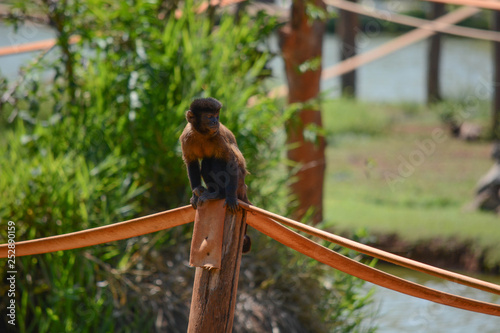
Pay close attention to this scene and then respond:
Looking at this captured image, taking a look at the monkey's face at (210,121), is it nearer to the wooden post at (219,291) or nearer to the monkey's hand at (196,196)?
the monkey's hand at (196,196)

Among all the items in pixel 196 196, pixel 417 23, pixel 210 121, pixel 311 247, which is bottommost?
pixel 311 247

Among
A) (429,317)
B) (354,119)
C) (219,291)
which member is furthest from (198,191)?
(354,119)

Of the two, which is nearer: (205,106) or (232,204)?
(232,204)

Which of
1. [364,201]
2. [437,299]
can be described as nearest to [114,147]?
[437,299]

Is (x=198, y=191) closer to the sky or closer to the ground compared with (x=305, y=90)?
closer to the ground

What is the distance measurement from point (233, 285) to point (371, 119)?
8996 millimetres

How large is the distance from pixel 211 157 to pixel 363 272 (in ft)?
2.55

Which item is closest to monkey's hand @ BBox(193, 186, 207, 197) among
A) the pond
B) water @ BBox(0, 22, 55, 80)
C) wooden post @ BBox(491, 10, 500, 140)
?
water @ BBox(0, 22, 55, 80)

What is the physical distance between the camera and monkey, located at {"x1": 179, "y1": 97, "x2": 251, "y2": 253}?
2.18 m

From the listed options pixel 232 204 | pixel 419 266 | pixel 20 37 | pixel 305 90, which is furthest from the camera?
pixel 20 37

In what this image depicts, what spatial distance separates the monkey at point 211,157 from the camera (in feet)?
7.14

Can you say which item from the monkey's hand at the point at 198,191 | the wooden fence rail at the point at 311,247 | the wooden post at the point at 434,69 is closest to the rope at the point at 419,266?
the wooden fence rail at the point at 311,247

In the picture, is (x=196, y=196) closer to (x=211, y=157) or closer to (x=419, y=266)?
(x=211, y=157)

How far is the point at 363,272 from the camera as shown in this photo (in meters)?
1.95
